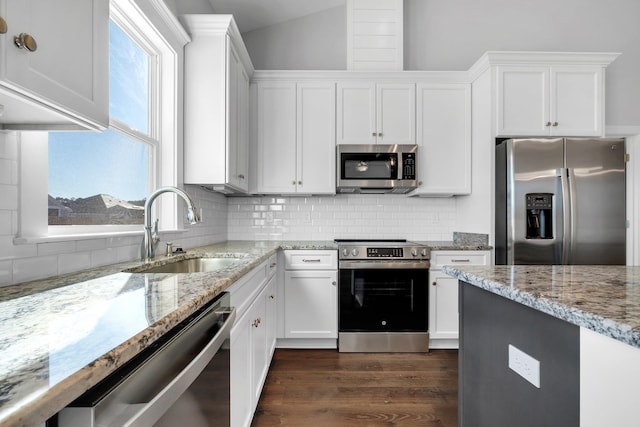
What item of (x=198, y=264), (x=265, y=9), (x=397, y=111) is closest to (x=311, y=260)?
(x=198, y=264)

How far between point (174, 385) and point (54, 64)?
87 centimetres

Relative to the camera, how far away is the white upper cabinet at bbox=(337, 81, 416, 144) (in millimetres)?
2936

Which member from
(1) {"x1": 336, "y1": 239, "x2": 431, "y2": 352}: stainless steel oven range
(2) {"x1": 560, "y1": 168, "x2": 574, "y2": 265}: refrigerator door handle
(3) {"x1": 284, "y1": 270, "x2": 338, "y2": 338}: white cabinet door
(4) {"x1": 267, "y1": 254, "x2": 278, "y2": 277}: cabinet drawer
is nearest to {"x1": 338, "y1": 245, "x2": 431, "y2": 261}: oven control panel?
(1) {"x1": 336, "y1": 239, "x2": 431, "y2": 352}: stainless steel oven range

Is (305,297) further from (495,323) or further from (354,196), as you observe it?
(495,323)

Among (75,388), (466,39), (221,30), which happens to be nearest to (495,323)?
(75,388)

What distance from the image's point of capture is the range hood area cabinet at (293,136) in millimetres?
2938

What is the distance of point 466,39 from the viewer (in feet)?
10.8

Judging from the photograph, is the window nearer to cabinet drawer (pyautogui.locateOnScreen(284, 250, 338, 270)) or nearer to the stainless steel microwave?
cabinet drawer (pyautogui.locateOnScreen(284, 250, 338, 270))

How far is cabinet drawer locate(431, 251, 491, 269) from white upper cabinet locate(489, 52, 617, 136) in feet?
3.48

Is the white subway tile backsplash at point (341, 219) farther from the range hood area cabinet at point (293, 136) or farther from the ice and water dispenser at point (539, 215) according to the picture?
the ice and water dispenser at point (539, 215)

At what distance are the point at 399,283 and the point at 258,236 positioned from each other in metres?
1.50

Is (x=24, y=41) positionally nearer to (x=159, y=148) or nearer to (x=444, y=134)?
(x=159, y=148)

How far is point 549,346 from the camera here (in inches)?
33.3

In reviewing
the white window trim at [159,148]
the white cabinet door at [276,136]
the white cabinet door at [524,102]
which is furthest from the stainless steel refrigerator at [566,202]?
the white window trim at [159,148]
